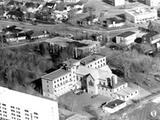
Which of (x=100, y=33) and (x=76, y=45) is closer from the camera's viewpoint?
(x=76, y=45)

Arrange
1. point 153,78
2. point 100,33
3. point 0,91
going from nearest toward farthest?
1. point 0,91
2. point 153,78
3. point 100,33

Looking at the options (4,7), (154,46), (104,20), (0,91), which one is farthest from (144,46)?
(4,7)

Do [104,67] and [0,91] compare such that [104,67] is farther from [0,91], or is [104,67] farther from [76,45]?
[0,91]

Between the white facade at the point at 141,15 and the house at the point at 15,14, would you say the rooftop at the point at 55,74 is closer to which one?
the white facade at the point at 141,15

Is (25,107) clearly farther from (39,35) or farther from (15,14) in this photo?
(15,14)

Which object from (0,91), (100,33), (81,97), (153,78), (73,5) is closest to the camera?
(0,91)

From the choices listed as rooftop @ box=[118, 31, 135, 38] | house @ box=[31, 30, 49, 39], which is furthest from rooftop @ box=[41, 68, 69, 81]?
house @ box=[31, 30, 49, 39]

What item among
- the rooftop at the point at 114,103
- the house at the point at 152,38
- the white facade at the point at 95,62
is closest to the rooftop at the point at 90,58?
the white facade at the point at 95,62
